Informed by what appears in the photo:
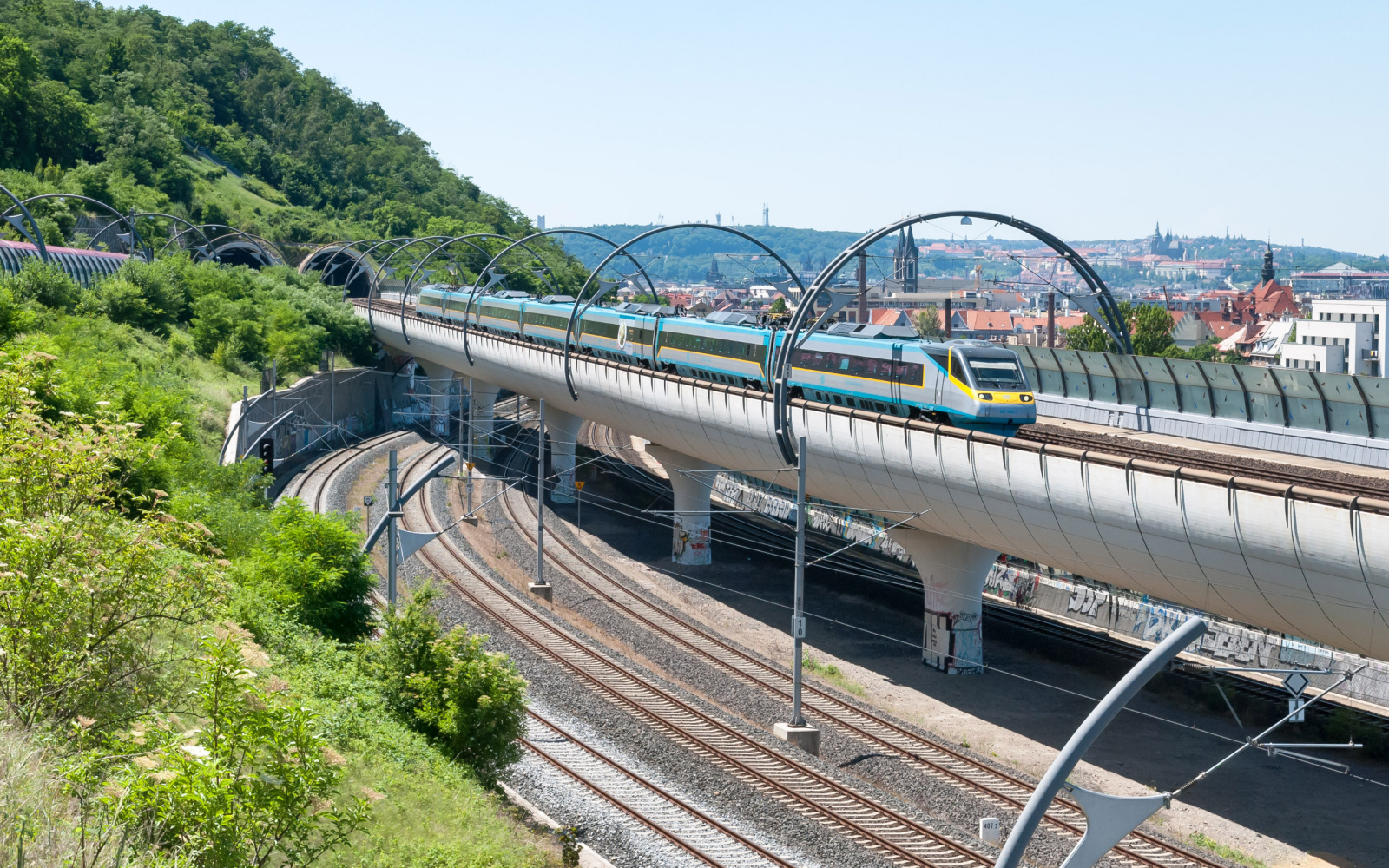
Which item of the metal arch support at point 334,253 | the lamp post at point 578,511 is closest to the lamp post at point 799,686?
the lamp post at point 578,511

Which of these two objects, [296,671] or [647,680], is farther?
[647,680]

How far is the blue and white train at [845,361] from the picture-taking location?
36.2 metres

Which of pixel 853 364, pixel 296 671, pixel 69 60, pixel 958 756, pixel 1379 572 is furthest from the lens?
pixel 69 60

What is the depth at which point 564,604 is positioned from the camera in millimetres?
47906

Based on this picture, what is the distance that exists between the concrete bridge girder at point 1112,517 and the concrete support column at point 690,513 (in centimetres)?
913

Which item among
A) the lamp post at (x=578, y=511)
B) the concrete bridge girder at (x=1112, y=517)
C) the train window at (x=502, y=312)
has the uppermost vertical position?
the train window at (x=502, y=312)

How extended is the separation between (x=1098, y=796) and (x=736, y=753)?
19.4m

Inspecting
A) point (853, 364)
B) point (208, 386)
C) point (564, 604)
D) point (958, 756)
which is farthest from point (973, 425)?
point (208, 386)

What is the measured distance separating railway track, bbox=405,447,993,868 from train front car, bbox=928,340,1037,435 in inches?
445

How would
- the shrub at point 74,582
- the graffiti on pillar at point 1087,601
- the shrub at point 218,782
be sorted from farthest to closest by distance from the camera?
1. the graffiti on pillar at point 1087,601
2. the shrub at point 74,582
3. the shrub at point 218,782

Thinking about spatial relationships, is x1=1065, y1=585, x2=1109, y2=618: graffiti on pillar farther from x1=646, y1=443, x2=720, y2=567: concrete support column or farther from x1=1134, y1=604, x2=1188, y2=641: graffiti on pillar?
x1=646, y1=443, x2=720, y2=567: concrete support column

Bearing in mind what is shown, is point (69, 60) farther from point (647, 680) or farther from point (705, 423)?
point (647, 680)

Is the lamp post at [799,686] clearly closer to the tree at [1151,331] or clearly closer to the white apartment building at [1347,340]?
the tree at [1151,331]

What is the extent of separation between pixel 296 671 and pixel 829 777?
1237 cm
